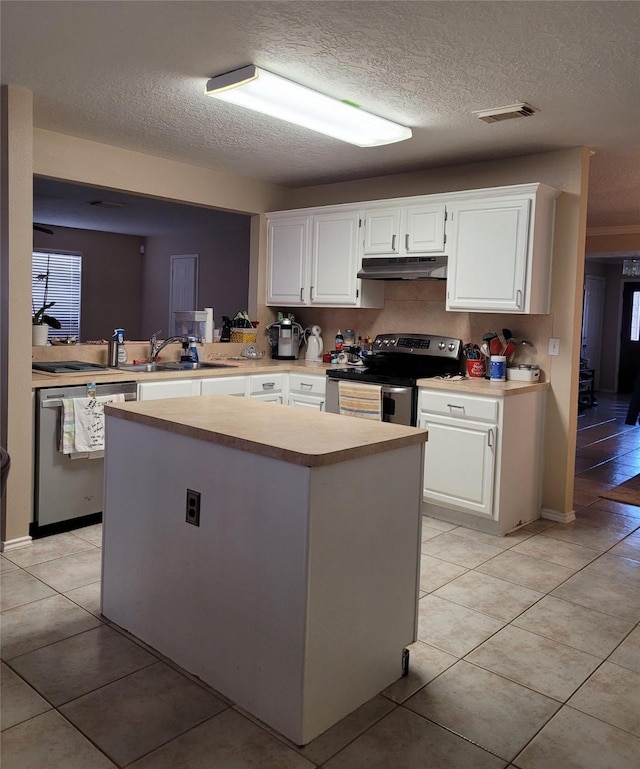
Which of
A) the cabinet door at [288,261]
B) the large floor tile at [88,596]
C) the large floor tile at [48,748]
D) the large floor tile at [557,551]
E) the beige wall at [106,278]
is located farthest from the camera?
the beige wall at [106,278]

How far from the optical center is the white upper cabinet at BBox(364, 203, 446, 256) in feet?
14.4

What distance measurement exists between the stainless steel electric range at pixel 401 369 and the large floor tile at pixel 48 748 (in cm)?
265

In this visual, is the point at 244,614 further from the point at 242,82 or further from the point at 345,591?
the point at 242,82

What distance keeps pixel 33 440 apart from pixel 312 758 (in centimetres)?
240

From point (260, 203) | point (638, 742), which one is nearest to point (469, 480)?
point (638, 742)

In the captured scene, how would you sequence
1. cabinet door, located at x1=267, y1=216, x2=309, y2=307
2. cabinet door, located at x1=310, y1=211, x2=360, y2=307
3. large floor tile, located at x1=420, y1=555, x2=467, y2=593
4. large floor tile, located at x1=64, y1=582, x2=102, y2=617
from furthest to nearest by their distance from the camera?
cabinet door, located at x1=267, y1=216, x2=309, y2=307, cabinet door, located at x1=310, y1=211, x2=360, y2=307, large floor tile, located at x1=420, y1=555, x2=467, y2=593, large floor tile, located at x1=64, y1=582, x2=102, y2=617

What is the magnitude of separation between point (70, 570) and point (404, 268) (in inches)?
109

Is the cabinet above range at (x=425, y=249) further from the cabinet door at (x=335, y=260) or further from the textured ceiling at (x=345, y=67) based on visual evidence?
the textured ceiling at (x=345, y=67)

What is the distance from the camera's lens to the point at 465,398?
4023mm

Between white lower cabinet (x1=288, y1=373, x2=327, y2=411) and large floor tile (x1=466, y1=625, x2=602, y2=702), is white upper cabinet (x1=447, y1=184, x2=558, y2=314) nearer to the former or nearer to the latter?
white lower cabinet (x1=288, y1=373, x2=327, y2=411)

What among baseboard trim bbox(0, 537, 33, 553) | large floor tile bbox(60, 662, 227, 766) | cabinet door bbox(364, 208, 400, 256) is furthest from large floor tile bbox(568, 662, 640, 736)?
cabinet door bbox(364, 208, 400, 256)

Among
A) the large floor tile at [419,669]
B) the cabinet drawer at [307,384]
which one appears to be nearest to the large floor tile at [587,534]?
the large floor tile at [419,669]

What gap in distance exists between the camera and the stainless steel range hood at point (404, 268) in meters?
4.40

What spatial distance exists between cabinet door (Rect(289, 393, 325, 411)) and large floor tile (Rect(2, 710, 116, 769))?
9.64ft
